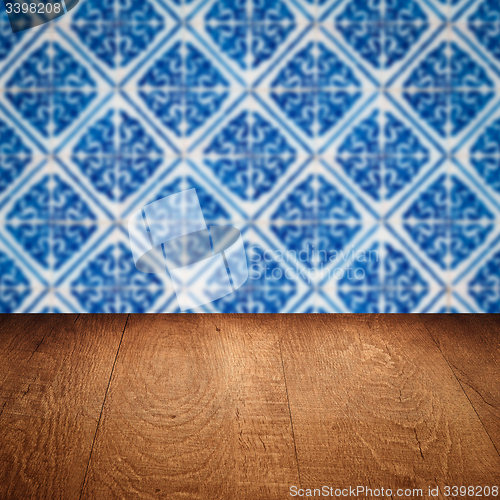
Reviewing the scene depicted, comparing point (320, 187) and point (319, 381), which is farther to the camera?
point (320, 187)

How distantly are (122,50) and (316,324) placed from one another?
1.73ft

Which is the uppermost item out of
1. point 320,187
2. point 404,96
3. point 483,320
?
point 404,96

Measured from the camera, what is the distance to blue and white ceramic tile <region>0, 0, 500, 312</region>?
2.58ft

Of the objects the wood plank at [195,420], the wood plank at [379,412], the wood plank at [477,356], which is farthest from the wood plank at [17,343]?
the wood plank at [477,356]

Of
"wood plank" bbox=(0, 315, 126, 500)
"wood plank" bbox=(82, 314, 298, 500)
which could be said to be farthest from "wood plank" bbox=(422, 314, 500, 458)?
"wood plank" bbox=(0, 315, 126, 500)

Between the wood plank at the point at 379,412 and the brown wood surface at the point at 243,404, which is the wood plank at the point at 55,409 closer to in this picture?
the brown wood surface at the point at 243,404

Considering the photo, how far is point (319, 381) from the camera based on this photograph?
618mm

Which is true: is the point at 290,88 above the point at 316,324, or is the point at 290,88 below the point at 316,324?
above

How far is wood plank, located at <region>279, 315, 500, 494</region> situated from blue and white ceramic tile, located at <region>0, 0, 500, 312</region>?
132 millimetres

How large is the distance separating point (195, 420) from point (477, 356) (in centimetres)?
40

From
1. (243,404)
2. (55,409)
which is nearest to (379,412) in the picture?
(243,404)

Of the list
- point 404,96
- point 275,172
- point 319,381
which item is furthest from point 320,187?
point 319,381

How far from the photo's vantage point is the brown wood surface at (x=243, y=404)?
1.51 ft

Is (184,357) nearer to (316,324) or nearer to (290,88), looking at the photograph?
(316,324)
